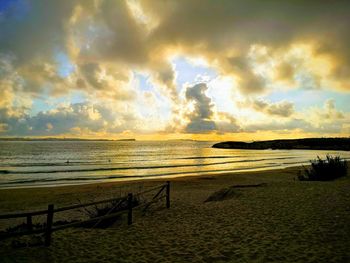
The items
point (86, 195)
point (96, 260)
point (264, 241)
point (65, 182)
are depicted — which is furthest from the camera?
point (65, 182)

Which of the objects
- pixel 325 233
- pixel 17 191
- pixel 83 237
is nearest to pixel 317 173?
pixel 325 233

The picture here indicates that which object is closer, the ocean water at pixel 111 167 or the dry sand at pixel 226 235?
the dry sand at pixel 226 235

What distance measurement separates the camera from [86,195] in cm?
2136

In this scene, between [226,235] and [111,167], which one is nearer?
[226,235]

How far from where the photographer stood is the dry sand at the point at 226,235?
25.9 feet

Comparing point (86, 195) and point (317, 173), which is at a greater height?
point (317, 173)

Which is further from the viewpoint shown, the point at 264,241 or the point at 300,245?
the point at 264,241

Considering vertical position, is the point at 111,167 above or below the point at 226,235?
below

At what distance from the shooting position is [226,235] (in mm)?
9711

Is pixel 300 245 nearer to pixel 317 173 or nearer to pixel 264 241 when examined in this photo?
pixel 264 241

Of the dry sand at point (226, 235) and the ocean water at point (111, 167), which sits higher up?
the dry sand at point (226, 235)

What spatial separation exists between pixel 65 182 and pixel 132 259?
24.9m

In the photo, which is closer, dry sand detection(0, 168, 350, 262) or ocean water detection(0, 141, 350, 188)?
dry sand detection(0, 168, 350, 262)

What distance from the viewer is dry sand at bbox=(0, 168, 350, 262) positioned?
7.90 meters
